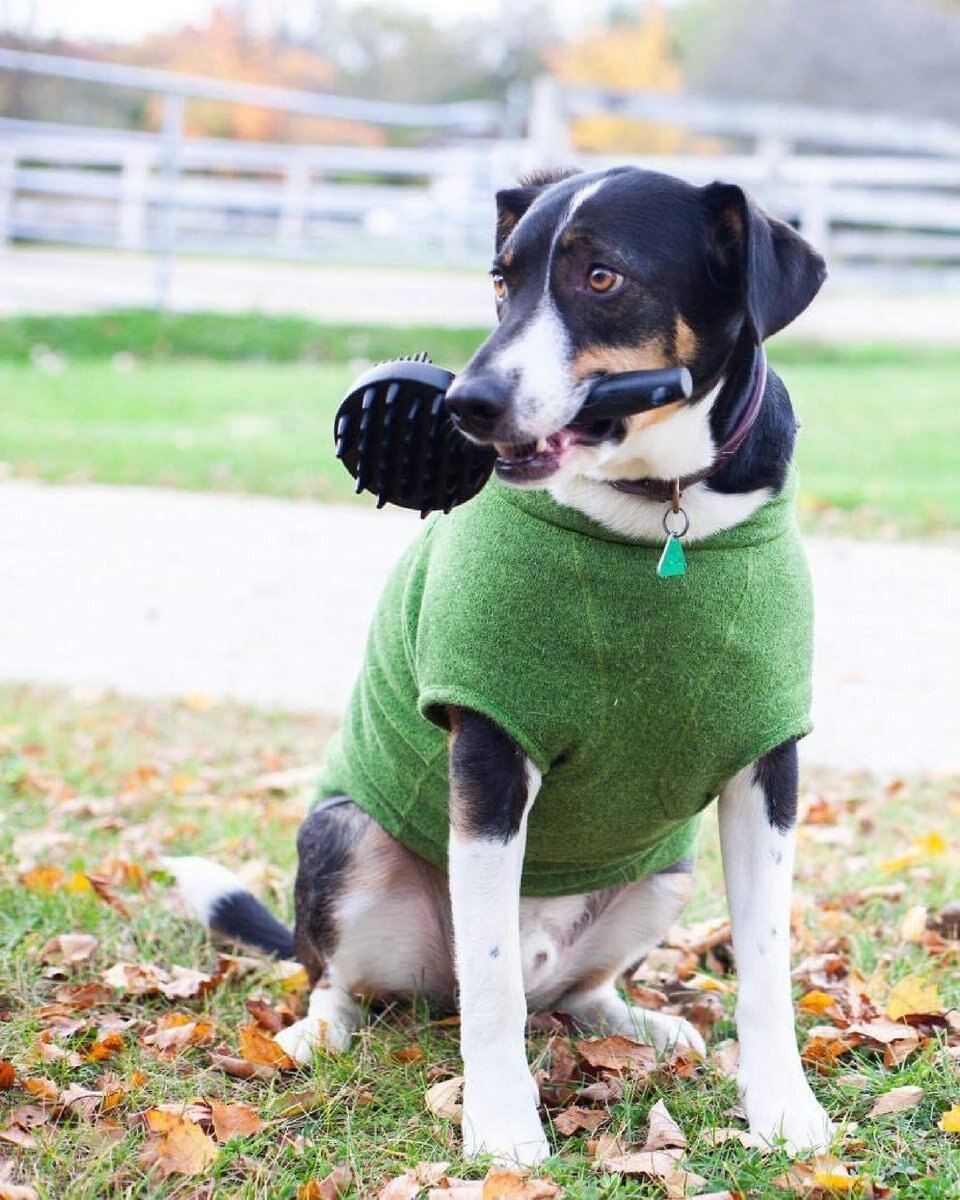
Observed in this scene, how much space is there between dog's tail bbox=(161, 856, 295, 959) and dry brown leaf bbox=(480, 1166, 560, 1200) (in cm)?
119

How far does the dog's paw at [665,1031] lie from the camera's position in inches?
126

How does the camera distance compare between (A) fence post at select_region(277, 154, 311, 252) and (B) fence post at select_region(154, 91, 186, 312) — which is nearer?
(B) fence post at select_region(154, 91, 186, 312)

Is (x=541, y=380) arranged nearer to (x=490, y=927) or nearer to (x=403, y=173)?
(x=490, y=927)

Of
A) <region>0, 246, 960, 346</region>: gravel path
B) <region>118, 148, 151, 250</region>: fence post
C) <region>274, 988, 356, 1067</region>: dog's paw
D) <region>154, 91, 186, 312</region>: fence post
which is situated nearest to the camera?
<region>274, 988, 356, 1067</region>: dog's paw

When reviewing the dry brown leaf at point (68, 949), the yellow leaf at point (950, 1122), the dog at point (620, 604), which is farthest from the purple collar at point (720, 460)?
the dry brown leaf at point (68, 949)

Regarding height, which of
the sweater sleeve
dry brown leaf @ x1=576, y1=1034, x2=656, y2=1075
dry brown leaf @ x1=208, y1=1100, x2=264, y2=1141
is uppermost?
the sweater sleeve

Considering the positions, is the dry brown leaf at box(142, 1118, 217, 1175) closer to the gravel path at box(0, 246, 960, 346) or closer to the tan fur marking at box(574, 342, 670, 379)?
the tan fur marking at box(574, 342, 670, 379)

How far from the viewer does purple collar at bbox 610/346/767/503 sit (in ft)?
9.12

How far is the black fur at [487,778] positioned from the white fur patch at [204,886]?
105 centimetres

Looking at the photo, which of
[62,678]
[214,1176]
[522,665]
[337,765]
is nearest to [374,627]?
[337,765]

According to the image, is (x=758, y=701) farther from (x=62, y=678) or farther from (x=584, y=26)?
(x=584, y=26)

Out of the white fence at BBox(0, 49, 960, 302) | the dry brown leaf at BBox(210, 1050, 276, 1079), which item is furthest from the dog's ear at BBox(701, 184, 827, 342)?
the white fence at BBox(0, 49, 960, 302)

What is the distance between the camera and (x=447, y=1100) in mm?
2936

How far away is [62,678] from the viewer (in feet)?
20.4
